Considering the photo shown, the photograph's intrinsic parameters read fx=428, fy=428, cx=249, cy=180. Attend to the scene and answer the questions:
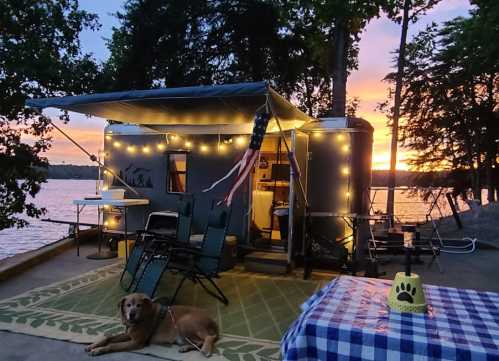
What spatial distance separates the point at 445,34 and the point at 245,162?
1684cm

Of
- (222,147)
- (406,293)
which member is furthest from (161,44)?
(406,293)

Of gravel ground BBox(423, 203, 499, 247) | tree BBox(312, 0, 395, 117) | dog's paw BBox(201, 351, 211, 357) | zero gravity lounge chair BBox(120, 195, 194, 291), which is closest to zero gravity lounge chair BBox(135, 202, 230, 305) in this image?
zero gravity lounge chair BBox(120, 195, 194, 291)

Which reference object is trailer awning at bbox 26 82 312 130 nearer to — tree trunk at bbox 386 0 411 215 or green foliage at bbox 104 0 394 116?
green foliage at bbox 104 0 394 116

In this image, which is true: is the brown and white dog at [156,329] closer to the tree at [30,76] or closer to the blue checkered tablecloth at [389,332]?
the blue checkered tablecloth at [389,332]

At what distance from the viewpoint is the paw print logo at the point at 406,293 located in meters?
1.95

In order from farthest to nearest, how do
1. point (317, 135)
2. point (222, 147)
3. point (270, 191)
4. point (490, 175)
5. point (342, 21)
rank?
1. point (490, 175)
2. point (342, 21)
3. point (270, 191)
4. point (222, 147)
5. point (317, 135)

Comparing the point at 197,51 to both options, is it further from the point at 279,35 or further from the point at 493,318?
the point at 493,318

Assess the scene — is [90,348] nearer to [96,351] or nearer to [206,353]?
[96,351]

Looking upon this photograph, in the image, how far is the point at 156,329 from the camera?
137 inches

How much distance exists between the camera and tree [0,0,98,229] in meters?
8.81

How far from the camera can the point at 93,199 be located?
Result: 7039mm

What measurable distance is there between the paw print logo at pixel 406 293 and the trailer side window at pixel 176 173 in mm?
6025

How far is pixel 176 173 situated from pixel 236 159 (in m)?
1.22

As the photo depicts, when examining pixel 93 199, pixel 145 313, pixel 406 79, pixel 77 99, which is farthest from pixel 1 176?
pixel 406 79
